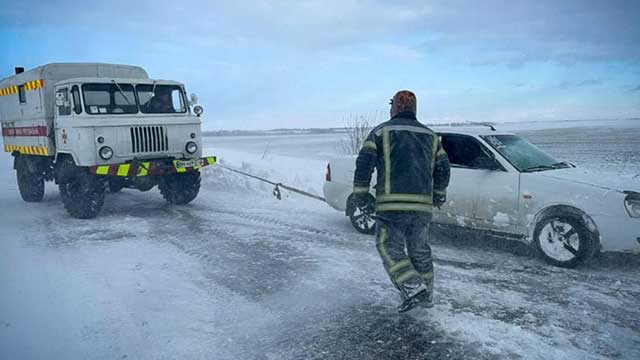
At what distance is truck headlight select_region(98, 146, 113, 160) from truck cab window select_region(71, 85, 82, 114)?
2.69ft

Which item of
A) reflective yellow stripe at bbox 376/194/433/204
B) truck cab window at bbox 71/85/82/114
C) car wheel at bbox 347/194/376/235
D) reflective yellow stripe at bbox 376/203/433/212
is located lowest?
car wheel at bbox 347/194/376/235

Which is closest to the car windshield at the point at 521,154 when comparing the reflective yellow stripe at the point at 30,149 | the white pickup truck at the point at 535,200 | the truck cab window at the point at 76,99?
the white pickup truck at the point at 535,200

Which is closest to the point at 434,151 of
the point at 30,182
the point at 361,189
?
the point at 361,189

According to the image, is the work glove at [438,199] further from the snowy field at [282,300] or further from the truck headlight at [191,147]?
the truck headlight at [191,147]

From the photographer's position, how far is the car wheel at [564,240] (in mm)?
5168

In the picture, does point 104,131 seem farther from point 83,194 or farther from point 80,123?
point 83,194

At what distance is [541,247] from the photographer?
5.46 metres

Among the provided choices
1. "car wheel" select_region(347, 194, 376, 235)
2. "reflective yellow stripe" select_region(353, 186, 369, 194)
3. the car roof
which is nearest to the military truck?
"car wheel" select_region(347, 194, 376, 235)

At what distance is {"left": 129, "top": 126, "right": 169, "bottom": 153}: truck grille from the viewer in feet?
27.3

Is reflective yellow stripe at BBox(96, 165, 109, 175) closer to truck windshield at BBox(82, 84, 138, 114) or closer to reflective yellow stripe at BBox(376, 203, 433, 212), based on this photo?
truck windshield at BBox(82, 84, 138, 114)

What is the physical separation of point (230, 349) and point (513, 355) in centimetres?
213

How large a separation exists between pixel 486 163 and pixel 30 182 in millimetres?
9771

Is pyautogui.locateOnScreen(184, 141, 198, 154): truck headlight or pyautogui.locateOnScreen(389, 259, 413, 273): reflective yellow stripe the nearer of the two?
pyautogui.locateOnScreen(389, 259, 413, 273): reflective yellow stripe

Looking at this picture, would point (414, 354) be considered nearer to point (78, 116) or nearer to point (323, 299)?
point (323, 299)
